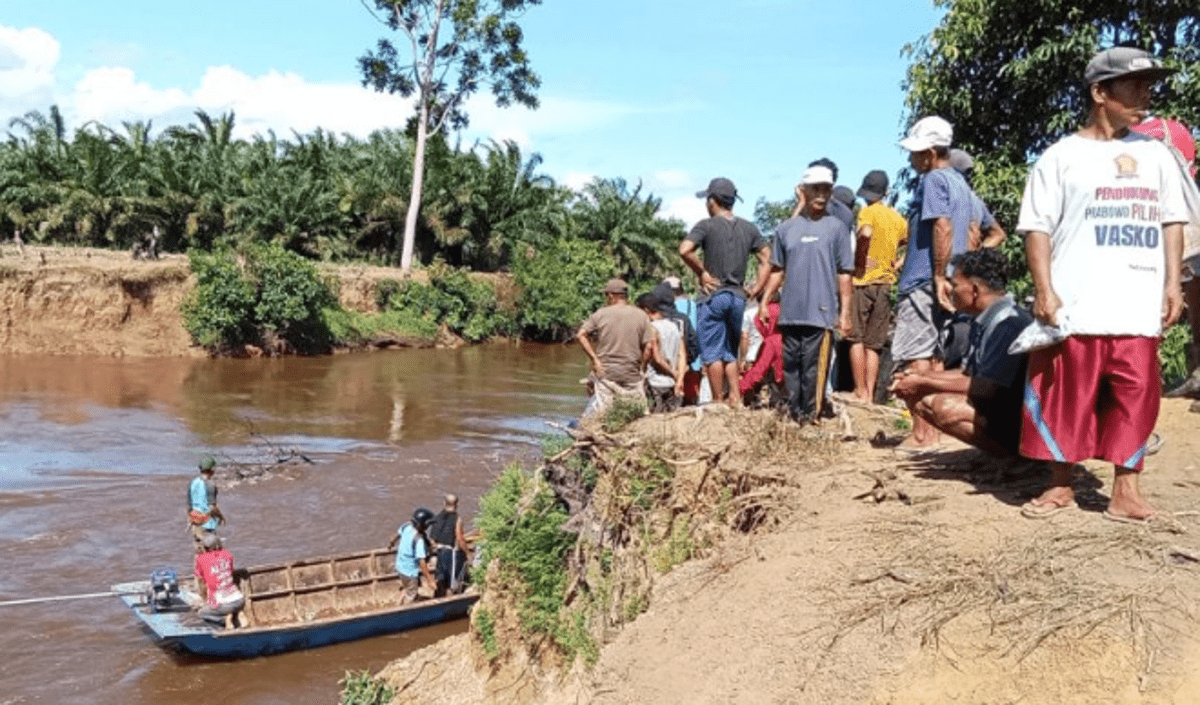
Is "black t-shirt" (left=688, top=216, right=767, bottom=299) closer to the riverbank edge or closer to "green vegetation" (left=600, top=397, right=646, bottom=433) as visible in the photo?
"green vegetation" (left=600, top=397, right=646, bottom=433)

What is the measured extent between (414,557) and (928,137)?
814 centimetres

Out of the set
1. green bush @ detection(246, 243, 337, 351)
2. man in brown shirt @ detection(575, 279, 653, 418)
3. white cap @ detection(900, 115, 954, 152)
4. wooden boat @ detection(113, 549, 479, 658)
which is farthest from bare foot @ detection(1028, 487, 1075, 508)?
green bush @ detection(246, 243, 337, 351)

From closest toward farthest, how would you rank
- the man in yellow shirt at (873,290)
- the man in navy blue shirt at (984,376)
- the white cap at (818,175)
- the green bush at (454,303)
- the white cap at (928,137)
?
1. the man in navy blue shirt at (984,376)
2. the white cap at (928,137)
3. the white cap at (818,175)
4. the man in yellow shirt at (873,290)
5. the green bush at (454,303)

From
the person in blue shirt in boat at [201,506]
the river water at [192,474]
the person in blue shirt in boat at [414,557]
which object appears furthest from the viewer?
the person in blue shirt in boat at [201,506]

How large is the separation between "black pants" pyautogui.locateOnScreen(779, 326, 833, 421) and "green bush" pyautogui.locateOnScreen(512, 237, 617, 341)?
102ft

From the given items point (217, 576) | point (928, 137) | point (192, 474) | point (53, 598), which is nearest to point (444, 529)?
point (217, 576)

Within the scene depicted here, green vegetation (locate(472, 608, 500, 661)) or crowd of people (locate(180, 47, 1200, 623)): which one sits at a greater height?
crowd of people (locate(180, 47, 1200, 623))

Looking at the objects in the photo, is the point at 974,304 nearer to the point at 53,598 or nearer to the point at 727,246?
the point at 727,246

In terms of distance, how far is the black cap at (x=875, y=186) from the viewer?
333 inches

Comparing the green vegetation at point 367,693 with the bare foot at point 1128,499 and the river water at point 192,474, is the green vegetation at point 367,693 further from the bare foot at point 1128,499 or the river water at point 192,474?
the bare foot at point 1128,499

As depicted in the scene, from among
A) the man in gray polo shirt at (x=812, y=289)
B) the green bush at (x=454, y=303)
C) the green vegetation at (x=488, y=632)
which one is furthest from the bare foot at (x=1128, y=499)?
the green bush at (x=454, y=303)

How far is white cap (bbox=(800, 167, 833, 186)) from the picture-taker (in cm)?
712

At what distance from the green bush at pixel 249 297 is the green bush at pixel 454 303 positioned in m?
4.06

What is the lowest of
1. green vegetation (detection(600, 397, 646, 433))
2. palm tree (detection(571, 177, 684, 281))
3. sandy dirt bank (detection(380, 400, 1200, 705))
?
sandy dirt bank (detection(380, 400, 1200, 705))
